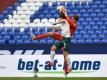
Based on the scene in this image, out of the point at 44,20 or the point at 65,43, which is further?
the point at 44,20

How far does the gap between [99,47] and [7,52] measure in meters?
4.38

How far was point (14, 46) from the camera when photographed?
63.9ft

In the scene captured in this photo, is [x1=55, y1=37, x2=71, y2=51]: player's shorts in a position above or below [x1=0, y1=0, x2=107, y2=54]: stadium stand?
above

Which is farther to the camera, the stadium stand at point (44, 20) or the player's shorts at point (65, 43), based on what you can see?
the stadium stand at point (44, 20)

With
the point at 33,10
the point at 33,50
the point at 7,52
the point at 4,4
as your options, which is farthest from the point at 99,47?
the point at 4,4

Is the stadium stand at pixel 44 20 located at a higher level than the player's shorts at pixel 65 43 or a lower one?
lower

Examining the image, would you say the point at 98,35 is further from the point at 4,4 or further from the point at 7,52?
the point at 4,4

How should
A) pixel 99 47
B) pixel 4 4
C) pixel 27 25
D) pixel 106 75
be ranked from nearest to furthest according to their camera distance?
1. pixel 106 75
2. pixel 99 47
3. pixel 27 25
4. pixel 4 4

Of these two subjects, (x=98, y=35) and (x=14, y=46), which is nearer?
(x=14, y=46)

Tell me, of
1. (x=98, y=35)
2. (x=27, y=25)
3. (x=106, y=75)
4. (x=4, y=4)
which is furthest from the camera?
(x=4, y=4)

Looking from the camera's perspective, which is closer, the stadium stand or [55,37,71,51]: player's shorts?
[55,37,71,51]: player's shorts

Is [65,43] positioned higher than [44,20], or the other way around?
[65,43]

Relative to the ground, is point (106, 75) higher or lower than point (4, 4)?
lower

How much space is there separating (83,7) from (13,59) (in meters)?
6.70
